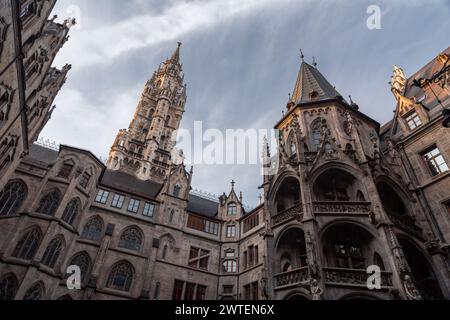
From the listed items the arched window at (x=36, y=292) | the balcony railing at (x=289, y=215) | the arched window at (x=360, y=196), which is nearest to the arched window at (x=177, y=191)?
the balcony railing at (x=289, y=215)

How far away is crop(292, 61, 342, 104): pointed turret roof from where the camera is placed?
88.4 ft

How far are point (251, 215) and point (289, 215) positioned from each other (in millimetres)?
9483

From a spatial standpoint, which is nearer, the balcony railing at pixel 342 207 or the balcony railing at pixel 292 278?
the balcony railing at pixel 292 278

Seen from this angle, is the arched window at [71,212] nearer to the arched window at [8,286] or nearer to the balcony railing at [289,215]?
the arched window at [8,286]

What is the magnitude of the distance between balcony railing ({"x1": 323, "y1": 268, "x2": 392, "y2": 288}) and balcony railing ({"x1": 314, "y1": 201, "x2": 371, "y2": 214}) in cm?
356

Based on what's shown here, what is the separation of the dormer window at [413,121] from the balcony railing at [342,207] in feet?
36.1

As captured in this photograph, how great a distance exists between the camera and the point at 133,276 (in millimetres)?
23516

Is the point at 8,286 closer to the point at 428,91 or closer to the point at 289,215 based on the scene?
the point at 289,215

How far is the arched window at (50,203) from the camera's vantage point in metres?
21.2

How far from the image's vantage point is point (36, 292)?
Answer: 1870cm

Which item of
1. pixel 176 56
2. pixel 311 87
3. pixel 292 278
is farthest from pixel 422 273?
pixel 176 56
